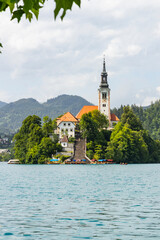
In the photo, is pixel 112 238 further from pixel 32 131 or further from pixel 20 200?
pixel 32 131

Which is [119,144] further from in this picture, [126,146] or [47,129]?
[47,129]

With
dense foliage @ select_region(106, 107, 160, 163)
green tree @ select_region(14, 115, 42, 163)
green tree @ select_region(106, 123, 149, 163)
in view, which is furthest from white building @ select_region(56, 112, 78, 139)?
green tree @ select_region(106, 123, 149, 163)

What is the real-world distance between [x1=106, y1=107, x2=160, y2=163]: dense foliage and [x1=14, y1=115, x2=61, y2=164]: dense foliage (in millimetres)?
18655

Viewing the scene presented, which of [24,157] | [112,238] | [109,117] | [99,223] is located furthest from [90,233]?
[109,117]

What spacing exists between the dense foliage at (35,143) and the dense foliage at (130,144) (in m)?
18.7

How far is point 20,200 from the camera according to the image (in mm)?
29375

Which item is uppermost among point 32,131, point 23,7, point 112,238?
point 32,131

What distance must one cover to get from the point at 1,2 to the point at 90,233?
13.8 m

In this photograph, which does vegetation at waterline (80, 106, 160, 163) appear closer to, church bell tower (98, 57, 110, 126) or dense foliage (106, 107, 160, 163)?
dense foliage (106, 107, 160, 163)

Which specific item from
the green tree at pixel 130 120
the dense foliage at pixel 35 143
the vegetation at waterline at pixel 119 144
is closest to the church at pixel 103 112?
the dense foliage at pixel 35 143

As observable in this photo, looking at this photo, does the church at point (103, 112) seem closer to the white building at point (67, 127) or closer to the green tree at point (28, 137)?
the white building at point (67, 127)

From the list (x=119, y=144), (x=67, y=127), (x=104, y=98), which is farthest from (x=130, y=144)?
(x=104, y=98)

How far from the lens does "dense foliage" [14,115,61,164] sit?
127m

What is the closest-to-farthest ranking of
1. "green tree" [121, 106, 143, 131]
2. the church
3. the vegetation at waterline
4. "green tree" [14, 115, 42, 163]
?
the vegetation at waterline < "green tree" [14, 115, 42, 163] < the church < "green tree" [121, 106, 143, 131]
